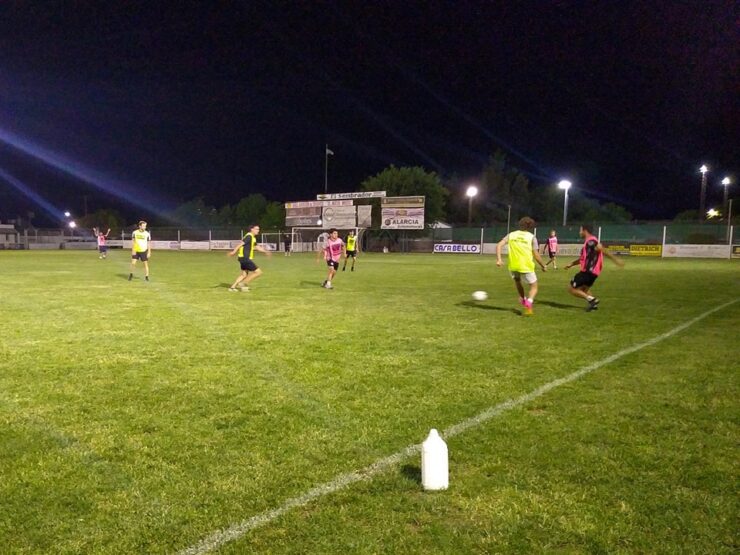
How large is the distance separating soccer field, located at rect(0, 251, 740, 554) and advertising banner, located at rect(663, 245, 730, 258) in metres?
37.2

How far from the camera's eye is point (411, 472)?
3.53 meters

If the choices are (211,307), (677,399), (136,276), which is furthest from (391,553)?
(136,276)

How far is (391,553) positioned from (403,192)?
66.6 meters

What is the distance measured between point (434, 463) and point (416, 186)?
219ft

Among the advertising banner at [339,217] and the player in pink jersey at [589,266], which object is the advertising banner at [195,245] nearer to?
the advertising banner at [339,217]

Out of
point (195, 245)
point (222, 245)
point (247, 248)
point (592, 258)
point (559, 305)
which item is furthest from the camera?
point (195, 245)

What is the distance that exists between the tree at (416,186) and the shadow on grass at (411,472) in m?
64.7

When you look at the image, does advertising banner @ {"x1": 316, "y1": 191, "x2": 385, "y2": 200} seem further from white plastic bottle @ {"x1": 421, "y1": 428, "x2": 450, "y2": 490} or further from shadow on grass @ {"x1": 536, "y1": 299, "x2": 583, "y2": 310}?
white plastic bottle @ {"x1": 421, "y1": 428, "x2": 450, "y2": 490}

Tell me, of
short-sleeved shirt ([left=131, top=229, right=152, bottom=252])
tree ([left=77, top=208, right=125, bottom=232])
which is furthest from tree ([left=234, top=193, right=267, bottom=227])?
short-sleeved shirt ([left=131, top=229, right=152, bottom=252])

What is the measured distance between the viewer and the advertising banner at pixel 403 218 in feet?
172

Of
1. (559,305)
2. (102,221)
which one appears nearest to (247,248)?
(559,305)

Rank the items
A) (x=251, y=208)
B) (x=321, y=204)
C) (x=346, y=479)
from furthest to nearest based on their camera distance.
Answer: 1. (x=251, y=208)
2. (x=321, y=204)
3. (x=346, y=479)

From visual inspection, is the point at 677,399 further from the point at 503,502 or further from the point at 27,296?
the point at 27,296

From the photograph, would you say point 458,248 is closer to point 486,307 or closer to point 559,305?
point 559,305
